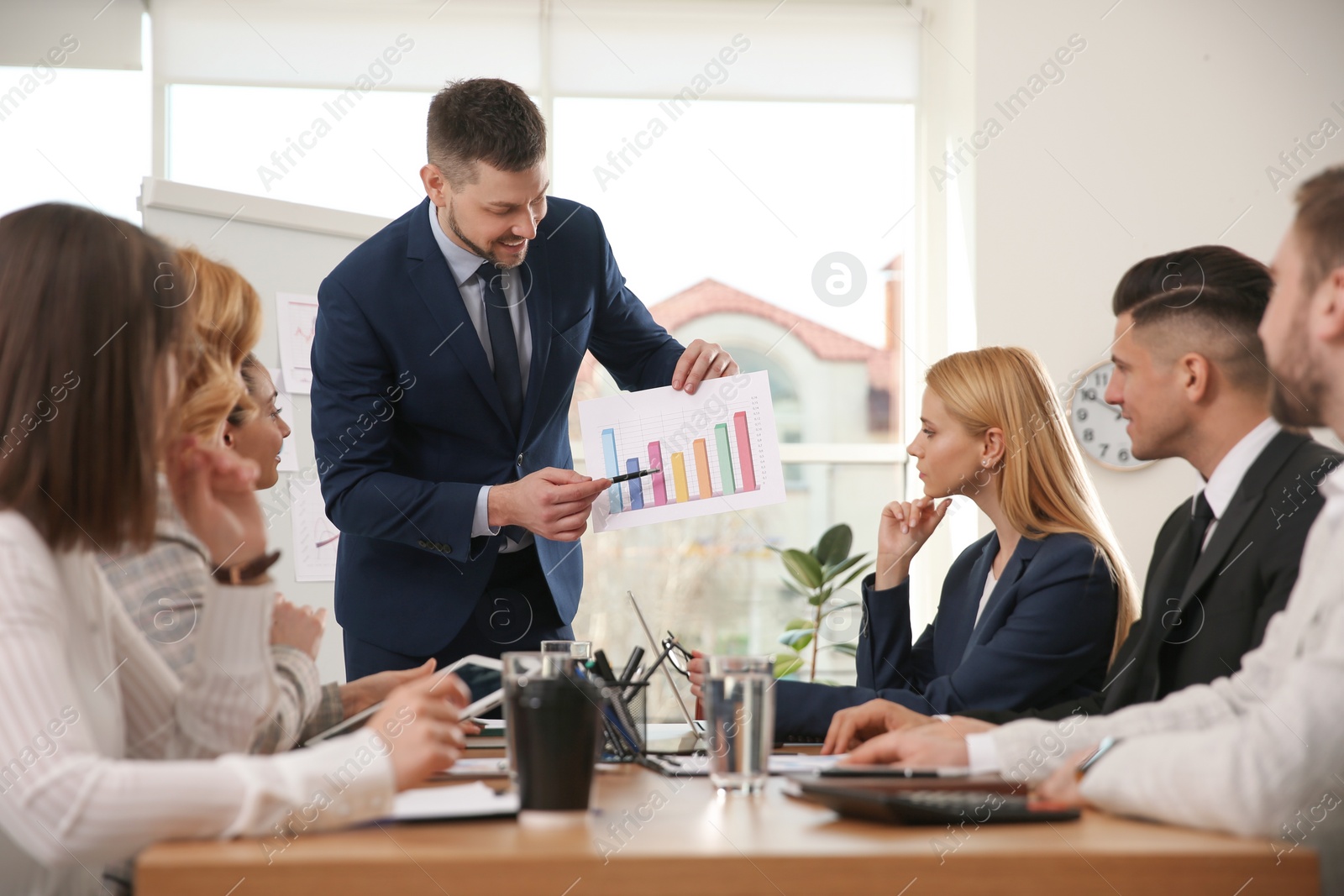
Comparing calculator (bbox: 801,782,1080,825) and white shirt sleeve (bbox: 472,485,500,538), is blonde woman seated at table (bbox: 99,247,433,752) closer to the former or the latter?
white shirt sleeve (bbox: 472,485,500,538)

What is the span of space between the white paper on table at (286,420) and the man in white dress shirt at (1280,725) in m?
2.50

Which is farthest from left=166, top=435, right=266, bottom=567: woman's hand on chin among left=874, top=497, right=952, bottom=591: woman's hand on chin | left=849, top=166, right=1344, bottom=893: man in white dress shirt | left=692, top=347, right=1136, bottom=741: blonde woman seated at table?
left=874, top=497, right=952, bottom=591: woman's hand on chin

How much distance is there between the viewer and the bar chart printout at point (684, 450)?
215 cm

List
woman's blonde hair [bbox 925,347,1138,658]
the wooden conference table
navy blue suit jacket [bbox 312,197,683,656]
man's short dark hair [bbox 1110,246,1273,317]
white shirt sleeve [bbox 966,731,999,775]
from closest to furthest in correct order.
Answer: the wooden conference table → white shirt sleeve [bbox 966,731,999,775] → man's short dark hair [bbox 1110,246,1273,317] → woman's blonde hair [bbox 925,347,1138,658] → navy blue suit jacket [bbox 312,197,683,656]

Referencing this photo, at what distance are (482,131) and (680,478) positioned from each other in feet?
2.52

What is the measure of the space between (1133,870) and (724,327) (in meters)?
4.10

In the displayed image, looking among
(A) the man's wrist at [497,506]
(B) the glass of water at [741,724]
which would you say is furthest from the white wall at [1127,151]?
(B) the glass of water at [741,724]

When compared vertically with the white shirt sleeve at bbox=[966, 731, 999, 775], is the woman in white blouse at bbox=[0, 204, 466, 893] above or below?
above

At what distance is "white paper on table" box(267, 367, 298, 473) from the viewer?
3.37 metres

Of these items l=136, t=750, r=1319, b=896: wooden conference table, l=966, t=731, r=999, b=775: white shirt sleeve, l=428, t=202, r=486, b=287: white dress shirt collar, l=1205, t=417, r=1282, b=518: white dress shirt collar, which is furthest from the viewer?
l=428, t=202, r=486, b=287: white dress shirt collar

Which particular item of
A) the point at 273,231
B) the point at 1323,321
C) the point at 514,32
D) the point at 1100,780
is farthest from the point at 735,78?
the point at 1100,780

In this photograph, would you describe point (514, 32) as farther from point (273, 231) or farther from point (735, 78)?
point (273, 231)

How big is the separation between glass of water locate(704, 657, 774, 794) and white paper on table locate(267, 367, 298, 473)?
97.9 inches

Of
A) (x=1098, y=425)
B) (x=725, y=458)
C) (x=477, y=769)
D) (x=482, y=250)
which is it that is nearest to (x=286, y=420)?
(x=482, y=250)
